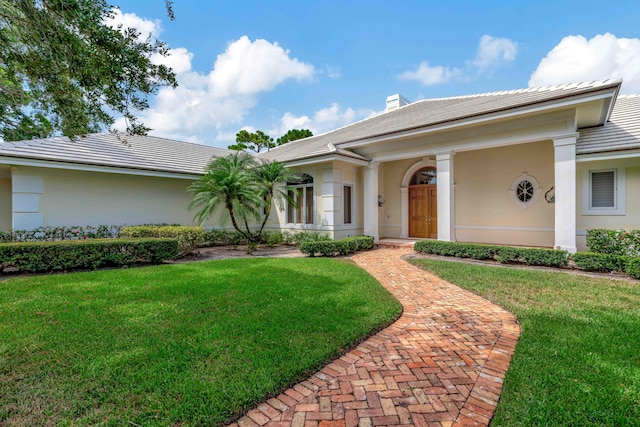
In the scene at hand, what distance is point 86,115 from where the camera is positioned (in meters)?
4.00

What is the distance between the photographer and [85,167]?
33.8 ft

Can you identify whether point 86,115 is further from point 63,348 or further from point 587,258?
point 587,258

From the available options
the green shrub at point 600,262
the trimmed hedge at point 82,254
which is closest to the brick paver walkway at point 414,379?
the green shrub at point 600,262

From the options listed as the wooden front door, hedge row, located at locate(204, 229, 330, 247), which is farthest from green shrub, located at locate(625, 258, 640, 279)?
hedge row, located at locate(204, 229, 330, 247)

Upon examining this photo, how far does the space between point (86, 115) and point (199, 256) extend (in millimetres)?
7215


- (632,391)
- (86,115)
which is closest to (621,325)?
(632,391)

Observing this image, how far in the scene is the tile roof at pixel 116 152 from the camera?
9.78m

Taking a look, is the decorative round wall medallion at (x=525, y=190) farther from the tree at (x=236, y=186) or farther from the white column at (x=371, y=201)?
the tree at (x=236, y=186)

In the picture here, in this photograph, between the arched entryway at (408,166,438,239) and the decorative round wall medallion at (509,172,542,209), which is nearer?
the decorative round wall medallion at (509,172,542,209)

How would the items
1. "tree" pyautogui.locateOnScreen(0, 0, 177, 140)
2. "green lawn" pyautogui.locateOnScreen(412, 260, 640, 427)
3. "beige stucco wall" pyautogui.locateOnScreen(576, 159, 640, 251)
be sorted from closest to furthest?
"green lawn" pyautogui.locateOnScreen(412, 260, 640, 427) → "tree" pyautogui.locateOnScreen(0, 0, 177, 140) → "beige stucco wall" pyautogui.locateOnScreen(576, 159, 640, 251)

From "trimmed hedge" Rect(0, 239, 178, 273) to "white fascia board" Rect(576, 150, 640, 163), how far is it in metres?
13.0

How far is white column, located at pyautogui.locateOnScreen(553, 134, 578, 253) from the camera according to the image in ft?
26.9

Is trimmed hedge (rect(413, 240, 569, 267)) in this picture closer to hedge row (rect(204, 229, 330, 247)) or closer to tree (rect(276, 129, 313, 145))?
hedge row (rect(204, 229, 330, 247))

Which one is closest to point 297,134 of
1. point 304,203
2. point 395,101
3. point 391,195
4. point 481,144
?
point 395,101
